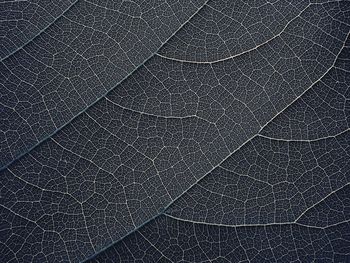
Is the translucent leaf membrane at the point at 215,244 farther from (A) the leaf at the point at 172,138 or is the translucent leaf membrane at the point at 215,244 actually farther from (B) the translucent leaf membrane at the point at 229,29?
(B) the translucent leaf membrane at the point at 229,29

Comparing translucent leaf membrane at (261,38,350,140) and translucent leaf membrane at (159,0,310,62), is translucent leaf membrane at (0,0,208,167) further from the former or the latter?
translucent leaf membrane at (261,38,350,140)

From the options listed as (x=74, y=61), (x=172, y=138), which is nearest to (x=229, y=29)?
(x=172, y=138)

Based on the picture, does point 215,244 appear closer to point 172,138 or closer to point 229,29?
point 172,138

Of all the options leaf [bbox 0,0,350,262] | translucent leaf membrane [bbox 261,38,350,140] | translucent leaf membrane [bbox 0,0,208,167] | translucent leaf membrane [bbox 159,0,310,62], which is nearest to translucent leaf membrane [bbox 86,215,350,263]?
leaf [bbox 0,0,350,262]

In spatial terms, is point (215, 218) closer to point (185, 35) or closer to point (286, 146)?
point (286, 146)

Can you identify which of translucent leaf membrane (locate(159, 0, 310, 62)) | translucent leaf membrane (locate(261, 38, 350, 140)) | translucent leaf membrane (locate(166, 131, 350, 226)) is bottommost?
translucent leaf membrane (locate(166, 131, 350, 226))

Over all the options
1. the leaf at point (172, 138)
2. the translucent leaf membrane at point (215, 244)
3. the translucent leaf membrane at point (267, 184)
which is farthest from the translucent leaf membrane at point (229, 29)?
the translucent leaf membrane at point (215, 244)

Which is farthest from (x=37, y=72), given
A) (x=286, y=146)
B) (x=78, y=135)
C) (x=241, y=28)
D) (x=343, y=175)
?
(x=343, y=175)

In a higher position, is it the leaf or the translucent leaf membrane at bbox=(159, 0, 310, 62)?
the translucent leaf membrane at bbox=(159, 0, 310, 62)
